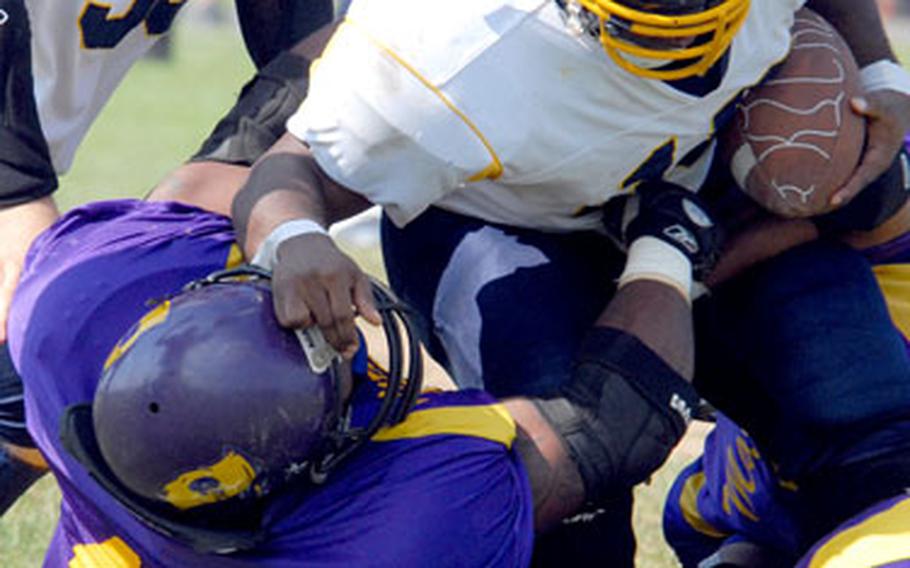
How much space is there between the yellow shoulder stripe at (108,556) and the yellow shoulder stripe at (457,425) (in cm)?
41

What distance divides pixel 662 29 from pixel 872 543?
2.82 ft

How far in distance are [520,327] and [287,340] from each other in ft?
2.12

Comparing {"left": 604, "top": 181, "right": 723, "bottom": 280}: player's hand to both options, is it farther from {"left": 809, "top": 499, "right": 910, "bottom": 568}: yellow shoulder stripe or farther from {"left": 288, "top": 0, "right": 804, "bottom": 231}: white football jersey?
{"left": 809, "top": 499, "right": 910, "bottom": 568}: yellow shoulder stripe

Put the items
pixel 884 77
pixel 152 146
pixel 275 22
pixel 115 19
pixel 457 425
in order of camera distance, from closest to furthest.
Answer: pixel 457 425
pixel 884 77
pixel 115 19
pixel 275 22
pixel 152 146

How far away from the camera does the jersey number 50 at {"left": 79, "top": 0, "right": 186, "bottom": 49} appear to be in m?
3.57

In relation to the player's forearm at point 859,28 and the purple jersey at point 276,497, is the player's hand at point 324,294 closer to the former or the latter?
the purple jersey at point 276,497

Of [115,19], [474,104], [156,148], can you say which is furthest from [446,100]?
[156,148]

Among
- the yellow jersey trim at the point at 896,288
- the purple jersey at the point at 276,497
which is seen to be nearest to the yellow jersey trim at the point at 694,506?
the yellow jersey trim at the point at 896,288

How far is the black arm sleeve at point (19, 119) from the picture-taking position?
3289mm

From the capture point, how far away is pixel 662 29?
2729 mm

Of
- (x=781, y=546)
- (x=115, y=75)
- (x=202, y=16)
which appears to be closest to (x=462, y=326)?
(x=781, y=546)

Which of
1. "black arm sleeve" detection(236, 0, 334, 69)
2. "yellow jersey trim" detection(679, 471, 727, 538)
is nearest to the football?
"yellow jersey trim" detection(679, 471, 727, 538)

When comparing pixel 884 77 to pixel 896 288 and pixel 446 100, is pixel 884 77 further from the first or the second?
pixel 446 100

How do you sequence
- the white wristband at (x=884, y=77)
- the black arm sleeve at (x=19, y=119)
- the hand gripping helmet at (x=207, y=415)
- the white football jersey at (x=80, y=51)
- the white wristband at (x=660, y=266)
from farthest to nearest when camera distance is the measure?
the white football jersey at (x=80, y=51), the black arm sleeve at (x=19, y=119), the white wristband at (x=884, y=77), the white wristband at (x=660, y=266), the hand gripping helmet at (x=207, y=415)
